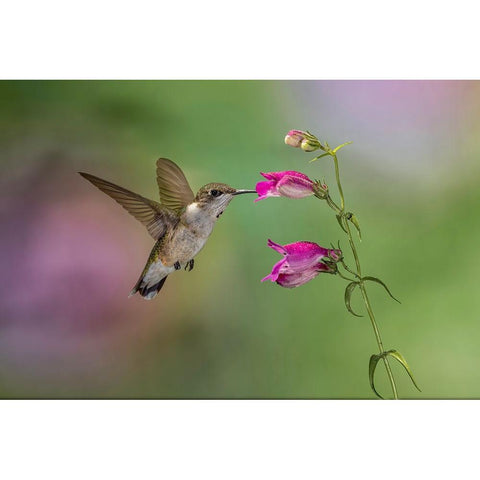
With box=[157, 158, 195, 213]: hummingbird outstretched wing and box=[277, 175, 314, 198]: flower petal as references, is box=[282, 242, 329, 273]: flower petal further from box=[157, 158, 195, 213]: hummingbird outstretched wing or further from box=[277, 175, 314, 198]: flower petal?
box=[157, 158, 195, 213]: hummingbird outstretched wing

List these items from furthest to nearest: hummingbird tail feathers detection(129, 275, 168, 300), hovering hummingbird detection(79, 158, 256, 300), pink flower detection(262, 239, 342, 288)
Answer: hummingbird tail feathers detection(129, 275, 168, 300) → hovering hummingbird detection(79, 158, 256, 300) → pink flower detection(262, 239, 342, 288)

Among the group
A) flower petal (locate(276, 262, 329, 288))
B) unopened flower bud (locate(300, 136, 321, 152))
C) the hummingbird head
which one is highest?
unopened flower bud (locate(300, 136, 321, 152))

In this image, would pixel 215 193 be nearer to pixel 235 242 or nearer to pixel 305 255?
pixel 235 242

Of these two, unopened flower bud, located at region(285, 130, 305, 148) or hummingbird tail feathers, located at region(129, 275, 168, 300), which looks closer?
unopened flower bud, located at region(285, 130, 305, 148)

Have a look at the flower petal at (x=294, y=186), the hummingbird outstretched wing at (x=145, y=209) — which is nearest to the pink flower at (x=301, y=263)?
the flower petal at (x=294, y=186)

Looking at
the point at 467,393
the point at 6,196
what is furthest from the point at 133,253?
the point at 467,393

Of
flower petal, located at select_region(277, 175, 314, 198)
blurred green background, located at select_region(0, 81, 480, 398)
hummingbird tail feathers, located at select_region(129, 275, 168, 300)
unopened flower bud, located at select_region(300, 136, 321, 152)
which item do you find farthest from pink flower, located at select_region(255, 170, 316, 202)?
hummingbird tail feathers, located at select_region(129, 275, 168, 300)
